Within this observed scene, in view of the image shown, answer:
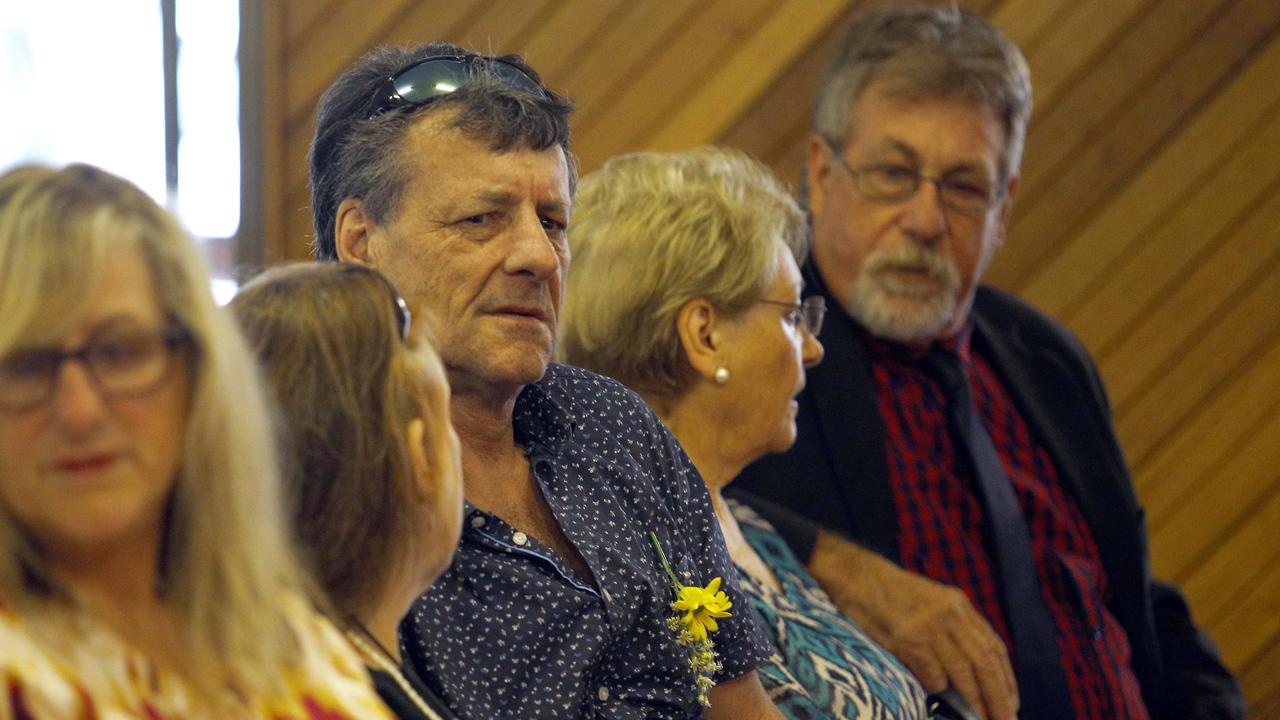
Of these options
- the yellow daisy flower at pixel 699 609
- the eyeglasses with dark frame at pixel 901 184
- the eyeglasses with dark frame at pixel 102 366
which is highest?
the eyeglasses with dark frame at pixel 901 184

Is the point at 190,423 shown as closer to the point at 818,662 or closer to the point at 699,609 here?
the point at 699,609

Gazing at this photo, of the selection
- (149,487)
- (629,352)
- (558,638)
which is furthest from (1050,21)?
(149,487)

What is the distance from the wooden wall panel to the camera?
133 inches

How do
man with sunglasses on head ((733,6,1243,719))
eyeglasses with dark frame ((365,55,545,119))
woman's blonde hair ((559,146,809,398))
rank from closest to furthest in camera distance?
eyeglasses with dark frame ((365,55,545,119)) < woman's blonde hair ((559,146,809,398)) < man with sunglasses on head ((733,6,1243,719))

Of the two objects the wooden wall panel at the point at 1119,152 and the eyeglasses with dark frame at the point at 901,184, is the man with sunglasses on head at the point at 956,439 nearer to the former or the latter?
the eyeglasses with dark frame at the point at 901,184

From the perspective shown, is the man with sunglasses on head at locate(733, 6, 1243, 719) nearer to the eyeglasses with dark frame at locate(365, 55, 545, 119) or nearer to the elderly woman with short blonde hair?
the elderly woman with short blonde hair

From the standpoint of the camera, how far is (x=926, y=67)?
2871 millimetres

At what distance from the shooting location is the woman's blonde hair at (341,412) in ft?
3.76

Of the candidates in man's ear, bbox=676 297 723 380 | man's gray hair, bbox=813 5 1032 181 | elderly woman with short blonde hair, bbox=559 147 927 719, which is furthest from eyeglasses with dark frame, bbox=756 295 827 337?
man's gray hair, bbox=813 5 1032 181

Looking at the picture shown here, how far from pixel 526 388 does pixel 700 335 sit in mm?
390

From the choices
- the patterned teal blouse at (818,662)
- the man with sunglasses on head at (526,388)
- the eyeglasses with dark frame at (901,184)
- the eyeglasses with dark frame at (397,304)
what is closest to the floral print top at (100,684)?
the eyeglasses with dark frame at (397,304)

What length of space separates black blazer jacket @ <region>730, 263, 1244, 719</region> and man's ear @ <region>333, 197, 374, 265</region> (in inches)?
32.5

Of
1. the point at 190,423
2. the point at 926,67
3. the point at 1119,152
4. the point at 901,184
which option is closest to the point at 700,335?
the point at 901,184

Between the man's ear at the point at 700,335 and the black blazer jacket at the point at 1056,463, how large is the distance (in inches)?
12.5
